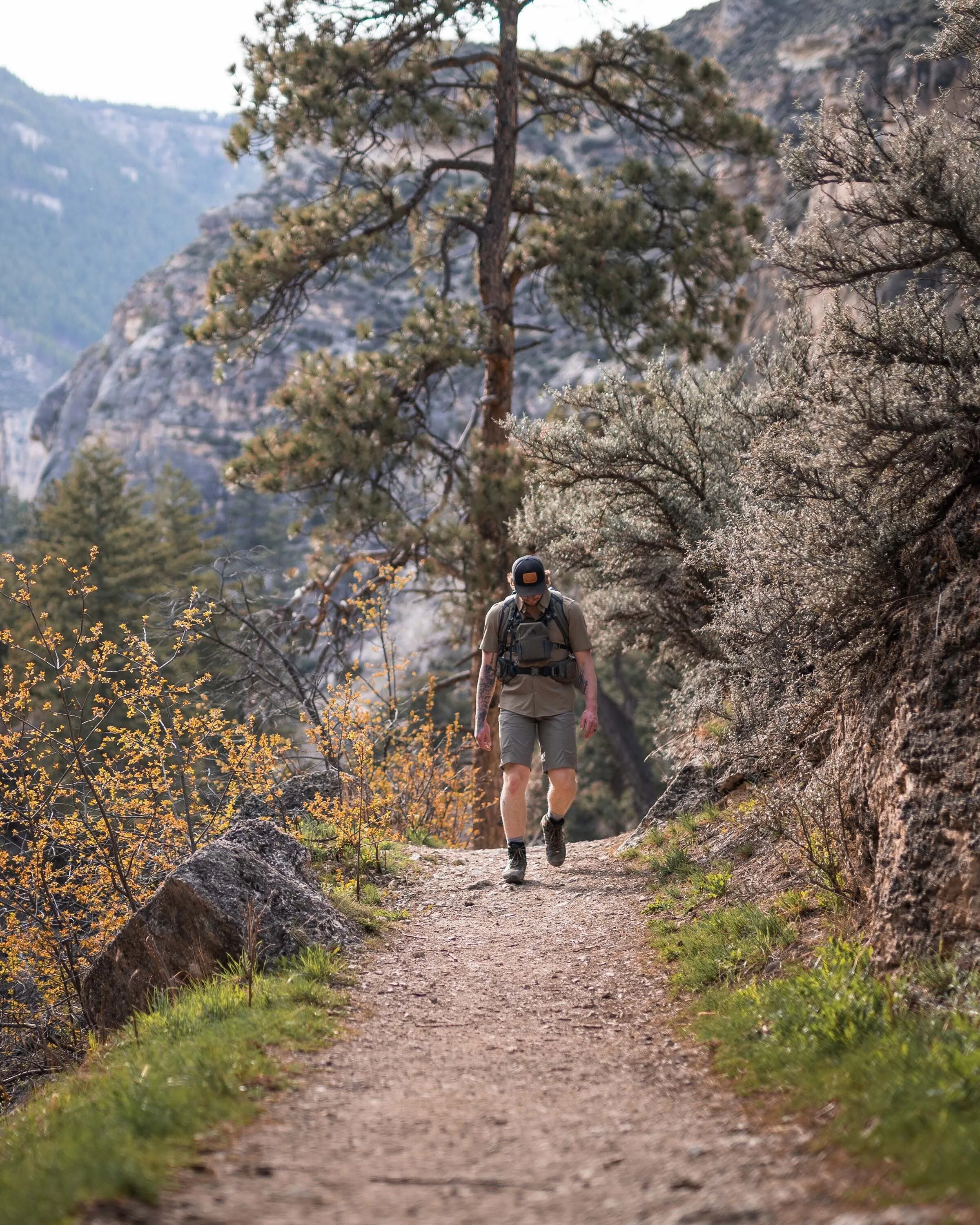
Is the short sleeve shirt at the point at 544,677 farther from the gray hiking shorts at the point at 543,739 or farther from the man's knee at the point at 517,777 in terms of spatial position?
the man's knee at the point at 517,777

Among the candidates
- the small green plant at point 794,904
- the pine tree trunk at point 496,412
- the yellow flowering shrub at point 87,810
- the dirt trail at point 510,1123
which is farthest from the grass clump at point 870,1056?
the pine tree trunk at point 496,412

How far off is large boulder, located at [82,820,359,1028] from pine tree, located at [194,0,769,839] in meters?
6.74

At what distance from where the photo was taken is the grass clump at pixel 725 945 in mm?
4402

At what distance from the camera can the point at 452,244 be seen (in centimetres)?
1366

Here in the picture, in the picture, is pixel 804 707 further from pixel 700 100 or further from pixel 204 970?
pixel 700 100

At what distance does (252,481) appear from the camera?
11.6 meters

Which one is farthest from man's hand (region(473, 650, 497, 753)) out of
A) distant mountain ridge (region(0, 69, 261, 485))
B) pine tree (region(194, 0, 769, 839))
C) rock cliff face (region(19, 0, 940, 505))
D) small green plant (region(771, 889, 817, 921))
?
distant mountain ridge (region(0, 69, 261, 485))

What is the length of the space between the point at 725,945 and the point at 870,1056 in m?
1.64

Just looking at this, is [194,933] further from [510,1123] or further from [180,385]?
[180,385]

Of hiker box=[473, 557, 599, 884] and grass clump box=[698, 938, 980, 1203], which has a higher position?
hiker box=[473, 557, 599, 884]

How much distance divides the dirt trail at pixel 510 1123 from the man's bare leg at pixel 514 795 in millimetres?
1181

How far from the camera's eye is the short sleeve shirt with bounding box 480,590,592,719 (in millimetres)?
6391

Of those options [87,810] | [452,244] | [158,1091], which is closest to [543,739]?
[87,810]

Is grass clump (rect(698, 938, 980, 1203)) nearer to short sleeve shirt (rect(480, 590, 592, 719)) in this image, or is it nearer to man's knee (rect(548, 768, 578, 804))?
man's knee (rect(548, 768, 578, 804))
